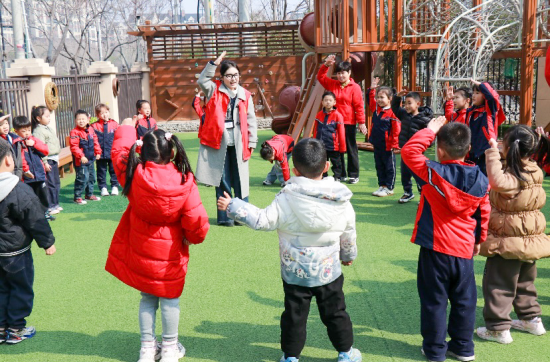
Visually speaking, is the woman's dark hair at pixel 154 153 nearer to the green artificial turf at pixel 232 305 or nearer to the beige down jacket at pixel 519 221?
the green artificial turf at pixel 232 305

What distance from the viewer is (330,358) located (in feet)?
10.7

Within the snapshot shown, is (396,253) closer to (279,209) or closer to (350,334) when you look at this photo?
(350,334)

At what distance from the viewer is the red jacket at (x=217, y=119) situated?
18.7 feet

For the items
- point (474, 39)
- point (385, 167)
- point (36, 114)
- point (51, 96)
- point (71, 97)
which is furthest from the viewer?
point (71, 97)

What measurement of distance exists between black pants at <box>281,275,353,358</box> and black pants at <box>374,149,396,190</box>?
4347 millimetres

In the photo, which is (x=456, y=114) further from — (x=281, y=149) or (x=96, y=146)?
(x=96, y=146)

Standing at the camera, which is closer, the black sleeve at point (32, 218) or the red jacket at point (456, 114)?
the black sleeve at point (32, 218)

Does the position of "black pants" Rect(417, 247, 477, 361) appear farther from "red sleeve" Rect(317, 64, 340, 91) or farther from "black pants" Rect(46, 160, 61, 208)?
"red sleeve" Rect(317, 64, 340, 91)

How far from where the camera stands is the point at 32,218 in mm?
3424

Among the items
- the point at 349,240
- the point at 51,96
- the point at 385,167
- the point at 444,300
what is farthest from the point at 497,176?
the point at 51,96

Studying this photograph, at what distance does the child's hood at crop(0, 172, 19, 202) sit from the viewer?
3.33 metres

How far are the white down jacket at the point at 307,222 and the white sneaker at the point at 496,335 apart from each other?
106cm

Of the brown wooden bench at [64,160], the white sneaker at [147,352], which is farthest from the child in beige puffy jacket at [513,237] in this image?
the brown wooden bench at [64,160]

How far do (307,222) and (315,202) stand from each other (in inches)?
4.2
